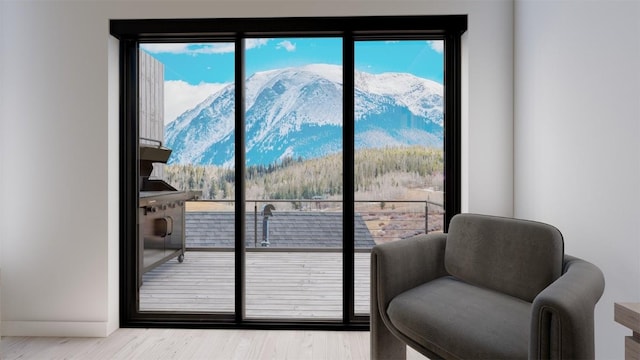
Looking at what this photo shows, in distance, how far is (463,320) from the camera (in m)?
1.33

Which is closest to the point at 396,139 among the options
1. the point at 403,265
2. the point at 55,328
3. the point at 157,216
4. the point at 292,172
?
the point at 292,172

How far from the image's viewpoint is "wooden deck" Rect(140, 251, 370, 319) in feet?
7.91

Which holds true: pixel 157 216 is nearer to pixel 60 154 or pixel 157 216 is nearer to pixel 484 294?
pixel 60 154

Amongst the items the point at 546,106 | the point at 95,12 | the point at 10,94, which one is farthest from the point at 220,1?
the point at 546,106

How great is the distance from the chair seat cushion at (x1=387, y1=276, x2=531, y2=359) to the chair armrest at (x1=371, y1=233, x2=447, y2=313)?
48 millimetres

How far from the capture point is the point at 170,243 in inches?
98.3

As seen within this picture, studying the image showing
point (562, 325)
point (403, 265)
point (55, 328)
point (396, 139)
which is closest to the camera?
point (562, 325)

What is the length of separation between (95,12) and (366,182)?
218cm

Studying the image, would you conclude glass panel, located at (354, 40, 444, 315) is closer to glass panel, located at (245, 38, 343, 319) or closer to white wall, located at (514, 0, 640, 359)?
glass panel, located at (245, 38, 343, 319)

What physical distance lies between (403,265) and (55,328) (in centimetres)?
233

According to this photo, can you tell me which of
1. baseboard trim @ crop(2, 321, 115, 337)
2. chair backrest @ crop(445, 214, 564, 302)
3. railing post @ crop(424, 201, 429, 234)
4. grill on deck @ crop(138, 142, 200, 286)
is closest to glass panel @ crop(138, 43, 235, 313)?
grill on deck @ crop(138, 142, 200, 286)

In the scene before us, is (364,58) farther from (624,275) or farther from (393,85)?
(624,275)

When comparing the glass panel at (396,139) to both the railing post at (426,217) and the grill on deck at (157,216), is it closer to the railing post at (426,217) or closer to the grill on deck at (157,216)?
the railing post at (426,217)

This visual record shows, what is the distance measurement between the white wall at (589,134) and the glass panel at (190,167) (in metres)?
1.97
